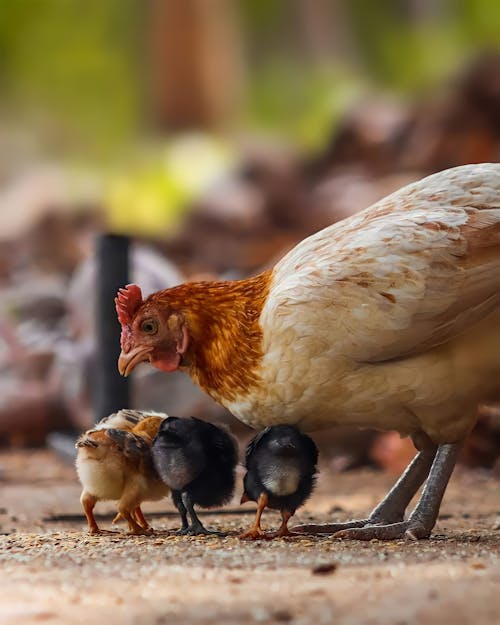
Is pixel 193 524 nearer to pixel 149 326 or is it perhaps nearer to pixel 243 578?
→ pixel 149 326

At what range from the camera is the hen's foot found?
4.01 m

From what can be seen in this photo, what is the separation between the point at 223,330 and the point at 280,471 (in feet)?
2.13

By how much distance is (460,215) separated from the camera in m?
4.02

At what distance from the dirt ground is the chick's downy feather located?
550 millimetres

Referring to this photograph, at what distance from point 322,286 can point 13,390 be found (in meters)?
6.02

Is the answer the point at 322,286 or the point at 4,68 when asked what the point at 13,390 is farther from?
the point at 4,68

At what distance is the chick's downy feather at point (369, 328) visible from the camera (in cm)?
388

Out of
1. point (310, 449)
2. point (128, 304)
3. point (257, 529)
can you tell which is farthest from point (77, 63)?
point (257, 529)

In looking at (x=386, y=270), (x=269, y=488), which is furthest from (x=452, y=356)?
(x=269, y=488)

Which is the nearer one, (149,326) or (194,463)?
(194,463)

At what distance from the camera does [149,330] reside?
13.9 feet

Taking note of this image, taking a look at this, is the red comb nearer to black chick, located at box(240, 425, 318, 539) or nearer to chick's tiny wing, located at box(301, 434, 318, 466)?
black chick, located at box(240, 425, 318, 539)

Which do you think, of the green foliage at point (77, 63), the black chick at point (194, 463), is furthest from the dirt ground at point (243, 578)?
the green foliage at point (77, 63)

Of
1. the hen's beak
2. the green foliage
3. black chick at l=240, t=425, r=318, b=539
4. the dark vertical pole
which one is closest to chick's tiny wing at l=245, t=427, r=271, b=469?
black chick at l=240, t=425, r=318, b=539
